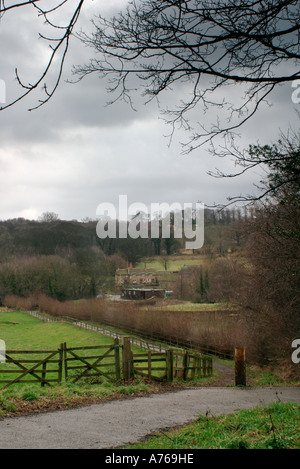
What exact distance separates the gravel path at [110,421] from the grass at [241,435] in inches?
28.5

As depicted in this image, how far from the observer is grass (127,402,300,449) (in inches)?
210

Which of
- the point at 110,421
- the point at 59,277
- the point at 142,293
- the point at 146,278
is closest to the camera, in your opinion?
the point at 110,421

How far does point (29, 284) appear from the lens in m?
85.1

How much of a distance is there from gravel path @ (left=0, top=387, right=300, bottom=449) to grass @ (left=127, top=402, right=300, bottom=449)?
2.38ft

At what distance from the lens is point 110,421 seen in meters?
9.38

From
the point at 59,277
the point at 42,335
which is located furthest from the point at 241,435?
the point at 59,277

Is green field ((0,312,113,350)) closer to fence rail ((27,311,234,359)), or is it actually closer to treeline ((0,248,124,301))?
fence rail ((27,311,234,359))

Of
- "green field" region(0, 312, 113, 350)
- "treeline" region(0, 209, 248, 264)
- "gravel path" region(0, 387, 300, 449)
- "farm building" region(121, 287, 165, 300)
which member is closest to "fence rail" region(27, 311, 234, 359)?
"green field" region(0, 312, 113, 350)

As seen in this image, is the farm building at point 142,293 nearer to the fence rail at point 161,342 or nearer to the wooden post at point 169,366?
the fence rail at point 161,342

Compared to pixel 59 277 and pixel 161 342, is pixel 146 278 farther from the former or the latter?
pixel 161 342

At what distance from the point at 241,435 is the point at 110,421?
13.4 ft
